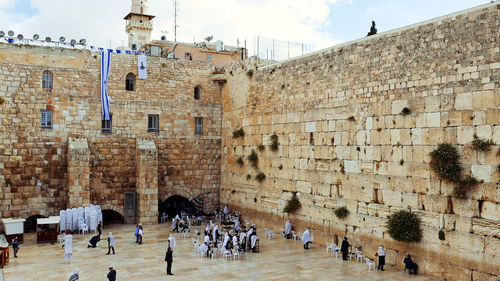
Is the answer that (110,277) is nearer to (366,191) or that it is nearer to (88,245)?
(88,245)

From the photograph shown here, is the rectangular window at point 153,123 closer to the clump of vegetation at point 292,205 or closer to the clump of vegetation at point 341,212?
the clump of vegetation at point 292,205

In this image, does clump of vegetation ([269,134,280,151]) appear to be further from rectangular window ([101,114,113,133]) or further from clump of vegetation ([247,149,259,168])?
rectangular window ([101,114,113,133])

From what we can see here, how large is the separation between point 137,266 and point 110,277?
2936 mm

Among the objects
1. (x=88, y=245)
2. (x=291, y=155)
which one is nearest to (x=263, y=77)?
(x=291, y=155)

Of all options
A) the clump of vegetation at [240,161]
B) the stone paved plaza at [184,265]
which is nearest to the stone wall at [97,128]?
the clump of vegetation at [240,161]

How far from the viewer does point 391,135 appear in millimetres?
14484

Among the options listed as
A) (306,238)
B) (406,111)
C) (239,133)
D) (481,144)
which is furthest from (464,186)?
(239,133)

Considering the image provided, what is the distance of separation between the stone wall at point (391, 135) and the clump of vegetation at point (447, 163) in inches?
7.4

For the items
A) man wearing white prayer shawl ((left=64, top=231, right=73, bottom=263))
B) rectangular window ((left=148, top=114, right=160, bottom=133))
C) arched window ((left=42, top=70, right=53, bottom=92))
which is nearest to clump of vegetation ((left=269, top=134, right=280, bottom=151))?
rectangular window ((left=148, top=114, right=160, bottom=133))

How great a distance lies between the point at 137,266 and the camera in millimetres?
14438

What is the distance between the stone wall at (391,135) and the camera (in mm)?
11969

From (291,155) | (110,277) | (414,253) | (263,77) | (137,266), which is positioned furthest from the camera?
(263,77)

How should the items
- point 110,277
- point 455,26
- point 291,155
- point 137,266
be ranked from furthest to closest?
1. point 291,155
2. point 137,266
3. point 455,26
4. point 110,277

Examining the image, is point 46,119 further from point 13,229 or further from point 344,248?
point 344,248
